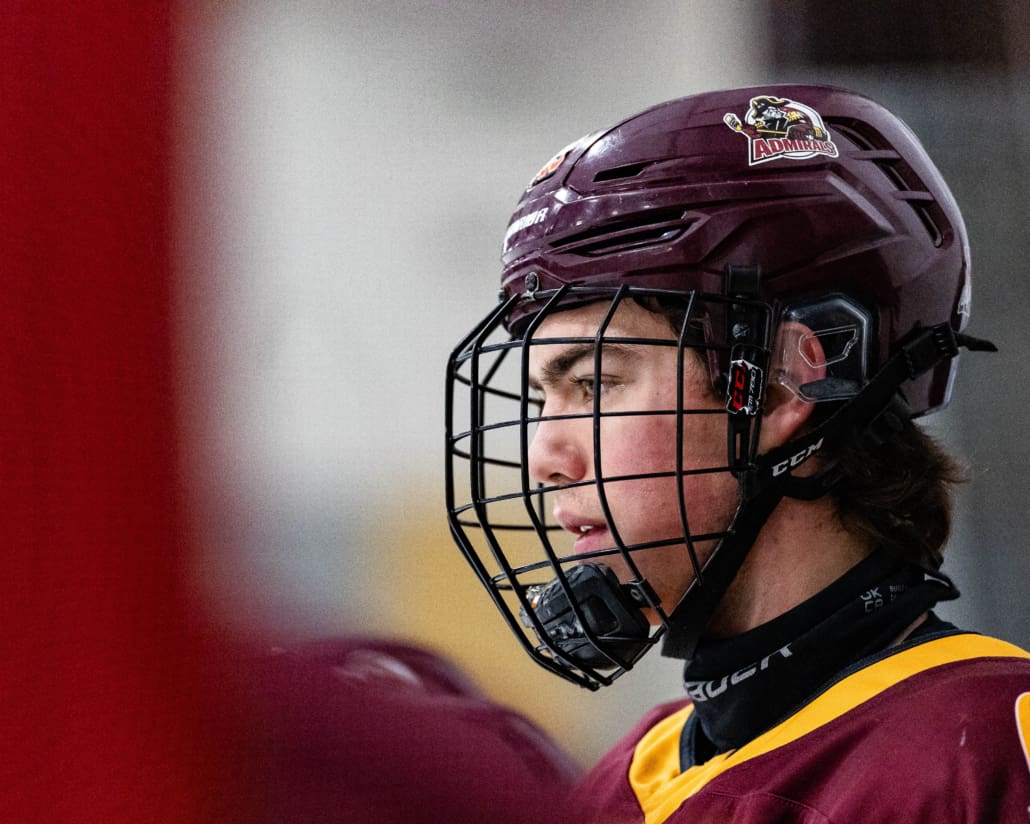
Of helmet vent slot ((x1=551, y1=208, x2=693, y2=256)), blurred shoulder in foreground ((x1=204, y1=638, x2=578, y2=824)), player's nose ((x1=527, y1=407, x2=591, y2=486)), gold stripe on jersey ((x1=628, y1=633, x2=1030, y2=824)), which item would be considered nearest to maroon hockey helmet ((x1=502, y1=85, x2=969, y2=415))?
helmet vent slot ((x1=551, y1=208, x2=693, y2=256))

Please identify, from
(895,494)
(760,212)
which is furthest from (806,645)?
(760,212)

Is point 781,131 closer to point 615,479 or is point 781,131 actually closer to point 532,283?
point 532,283


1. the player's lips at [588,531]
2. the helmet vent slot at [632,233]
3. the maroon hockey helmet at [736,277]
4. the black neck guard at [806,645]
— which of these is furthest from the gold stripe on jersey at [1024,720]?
the helmet vent slot at [632,233]

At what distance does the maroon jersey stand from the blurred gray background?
0.39 meters

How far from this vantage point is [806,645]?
2.97 ft

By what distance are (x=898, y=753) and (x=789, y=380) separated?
0.34 m

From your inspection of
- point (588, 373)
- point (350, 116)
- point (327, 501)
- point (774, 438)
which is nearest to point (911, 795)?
point (774, 438)

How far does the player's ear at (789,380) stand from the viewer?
37.1 inches

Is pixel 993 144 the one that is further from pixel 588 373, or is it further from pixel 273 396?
pixel 273 396

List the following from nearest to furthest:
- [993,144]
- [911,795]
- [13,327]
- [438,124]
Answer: [13,327], [911,795], [438,124], [993,144]

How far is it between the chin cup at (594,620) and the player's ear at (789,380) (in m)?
0.19

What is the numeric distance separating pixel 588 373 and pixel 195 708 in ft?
1.94

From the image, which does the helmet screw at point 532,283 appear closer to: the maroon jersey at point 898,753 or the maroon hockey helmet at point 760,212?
the maroon hockey helmet at point 760,212

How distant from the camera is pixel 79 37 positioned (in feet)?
1.26
